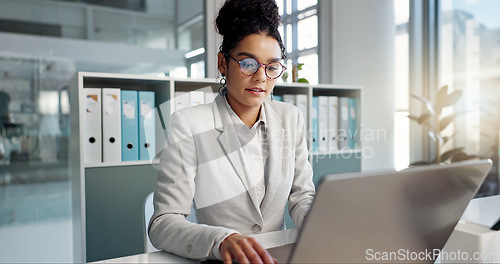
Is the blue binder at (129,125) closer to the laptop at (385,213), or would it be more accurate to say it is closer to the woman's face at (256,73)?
Answer: the woman's face at (256,73)

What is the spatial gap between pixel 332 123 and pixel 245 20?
1698 mm

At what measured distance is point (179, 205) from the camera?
0.98 meters

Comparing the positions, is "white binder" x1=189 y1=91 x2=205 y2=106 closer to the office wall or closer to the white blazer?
the white blazer

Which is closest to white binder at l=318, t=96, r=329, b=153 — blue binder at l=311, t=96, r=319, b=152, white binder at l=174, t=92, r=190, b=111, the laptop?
blue binder at l=311, t=96, r=319, b=152

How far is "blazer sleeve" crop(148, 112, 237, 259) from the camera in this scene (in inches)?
30.9

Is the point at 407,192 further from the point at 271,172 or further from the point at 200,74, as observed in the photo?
the point at 200,74

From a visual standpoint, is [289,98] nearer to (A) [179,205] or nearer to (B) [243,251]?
(A) [179,205]

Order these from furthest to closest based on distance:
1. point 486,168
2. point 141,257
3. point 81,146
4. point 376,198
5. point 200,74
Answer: point 200,74 → point 81,146 → point 141,257 → point 486,168 → point 376,198

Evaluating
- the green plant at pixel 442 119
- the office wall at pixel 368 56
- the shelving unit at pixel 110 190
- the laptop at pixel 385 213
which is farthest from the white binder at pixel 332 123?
the laptop at pixel 385 213

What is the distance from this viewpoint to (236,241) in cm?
71

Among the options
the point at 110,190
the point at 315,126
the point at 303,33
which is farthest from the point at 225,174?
the point at 303,33

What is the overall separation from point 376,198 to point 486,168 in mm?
271

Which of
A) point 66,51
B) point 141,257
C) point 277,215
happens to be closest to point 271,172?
point 277,215

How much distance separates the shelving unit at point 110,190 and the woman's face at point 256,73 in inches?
40.1
